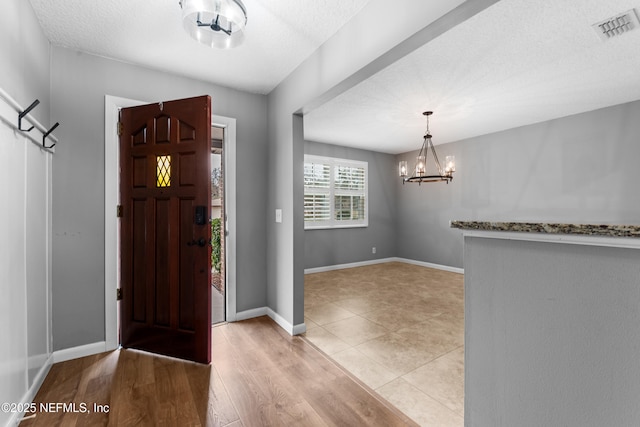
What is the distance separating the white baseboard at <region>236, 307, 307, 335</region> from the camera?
2.71m

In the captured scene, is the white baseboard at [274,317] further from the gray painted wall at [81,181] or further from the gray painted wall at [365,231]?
the gray painted wall at [365,231]

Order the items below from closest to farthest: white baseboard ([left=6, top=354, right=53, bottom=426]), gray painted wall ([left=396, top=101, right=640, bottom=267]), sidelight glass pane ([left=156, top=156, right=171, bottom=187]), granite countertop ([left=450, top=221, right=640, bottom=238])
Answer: granite countertop ([left=450, top=221, right=640, bottom=238]) < white baseboard ([left=6, top=354, right=53, bottom=426]) < sidelight glass pane ([left=156, top=156, right=171, bottom=187]) < gray painted wall ([left=396, top=101, right=640, bottom=267])

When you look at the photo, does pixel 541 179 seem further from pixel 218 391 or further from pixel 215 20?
pixel 218 391

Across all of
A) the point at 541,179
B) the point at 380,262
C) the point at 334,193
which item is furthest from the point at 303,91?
the point at 380,262

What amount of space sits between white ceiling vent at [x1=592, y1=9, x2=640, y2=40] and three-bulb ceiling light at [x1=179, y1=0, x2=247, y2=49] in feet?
8.48

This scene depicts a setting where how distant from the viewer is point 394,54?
171 centimetres

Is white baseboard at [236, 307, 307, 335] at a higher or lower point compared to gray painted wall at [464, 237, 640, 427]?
lower

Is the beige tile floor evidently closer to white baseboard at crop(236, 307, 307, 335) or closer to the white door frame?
white baseboard at crop(236, 307, 307, 335)

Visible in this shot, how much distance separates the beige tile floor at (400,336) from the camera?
1812 mm

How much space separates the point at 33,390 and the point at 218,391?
1177mm

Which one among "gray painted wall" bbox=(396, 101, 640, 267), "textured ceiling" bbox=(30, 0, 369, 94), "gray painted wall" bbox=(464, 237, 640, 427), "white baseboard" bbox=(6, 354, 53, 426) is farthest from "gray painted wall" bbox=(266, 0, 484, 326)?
"gray painted wall" bbox=(396, 101, 640, 267)

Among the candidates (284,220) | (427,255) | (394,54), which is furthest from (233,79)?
(427,255)

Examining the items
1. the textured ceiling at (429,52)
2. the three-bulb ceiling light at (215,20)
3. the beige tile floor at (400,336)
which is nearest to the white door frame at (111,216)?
the textured ceiling at (429,52)

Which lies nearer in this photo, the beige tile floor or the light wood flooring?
the light wood flooring
